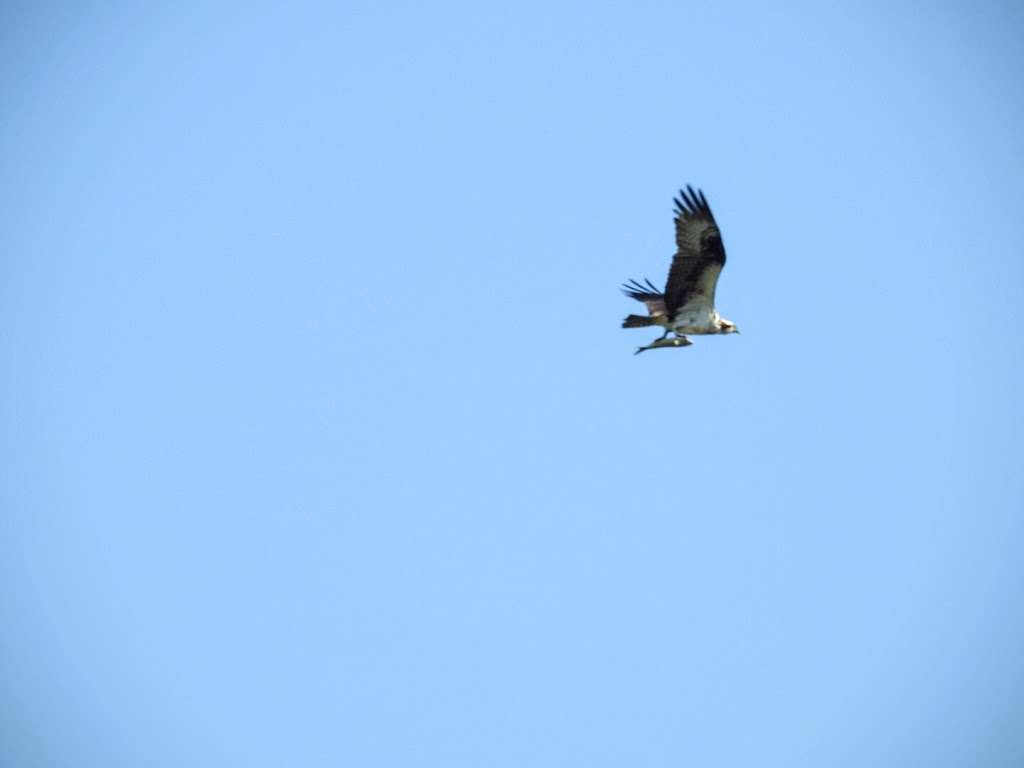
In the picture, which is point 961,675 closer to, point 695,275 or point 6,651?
point 6,651

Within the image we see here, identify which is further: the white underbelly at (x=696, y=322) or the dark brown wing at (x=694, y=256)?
the white underbelly at (x=696, y=322)

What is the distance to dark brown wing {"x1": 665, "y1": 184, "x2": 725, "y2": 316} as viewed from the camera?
21047 millimetres

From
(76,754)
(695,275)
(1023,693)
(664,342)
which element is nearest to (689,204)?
(695,275)

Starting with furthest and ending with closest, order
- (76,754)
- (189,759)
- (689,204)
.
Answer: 1. (76,754)
2. (189,759)
3. (689,204)

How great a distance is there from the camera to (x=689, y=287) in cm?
2247

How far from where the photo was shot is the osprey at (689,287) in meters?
21.1

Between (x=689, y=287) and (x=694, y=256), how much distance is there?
0.91m

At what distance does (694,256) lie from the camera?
71.3 feet

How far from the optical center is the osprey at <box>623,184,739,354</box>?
69.3ft

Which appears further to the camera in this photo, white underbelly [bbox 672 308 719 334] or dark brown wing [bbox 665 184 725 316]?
white underbelly [bbox 672 308 719 334]

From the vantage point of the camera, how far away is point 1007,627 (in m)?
122

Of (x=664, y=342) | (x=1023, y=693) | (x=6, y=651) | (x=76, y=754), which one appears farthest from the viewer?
(x=6, y=651)

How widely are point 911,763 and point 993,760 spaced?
7.60m

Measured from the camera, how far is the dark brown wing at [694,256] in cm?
2105
